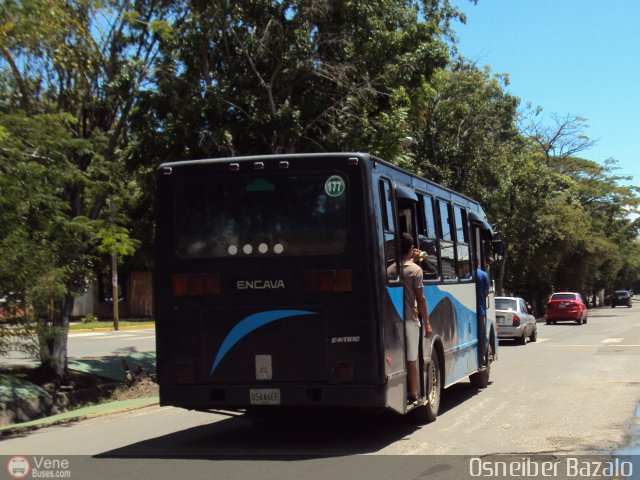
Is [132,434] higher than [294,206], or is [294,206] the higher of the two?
[294,206]

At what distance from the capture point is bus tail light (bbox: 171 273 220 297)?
8.87 metres

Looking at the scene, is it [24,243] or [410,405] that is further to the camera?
[24,243]

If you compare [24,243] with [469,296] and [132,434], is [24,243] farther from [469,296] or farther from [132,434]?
[469,296]

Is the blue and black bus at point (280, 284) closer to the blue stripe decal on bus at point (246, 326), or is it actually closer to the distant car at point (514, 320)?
the blue stripe decal on bus at point (246, 326)

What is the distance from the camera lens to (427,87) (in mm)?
21141

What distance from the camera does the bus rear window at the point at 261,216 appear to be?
8672 millimetres

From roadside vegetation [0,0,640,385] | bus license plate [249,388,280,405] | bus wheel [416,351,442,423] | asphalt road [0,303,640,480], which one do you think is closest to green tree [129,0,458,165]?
roadside vegetation [0,0,640,385]

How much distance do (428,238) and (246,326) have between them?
3.17m

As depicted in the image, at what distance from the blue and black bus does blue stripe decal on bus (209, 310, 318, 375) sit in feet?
0.04

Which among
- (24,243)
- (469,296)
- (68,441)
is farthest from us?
(469,296)

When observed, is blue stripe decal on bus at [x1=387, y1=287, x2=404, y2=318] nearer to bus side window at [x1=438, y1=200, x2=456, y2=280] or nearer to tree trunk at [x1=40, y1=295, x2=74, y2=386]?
bus side window at [x1=438, y1=200, x2=456, y2=280]

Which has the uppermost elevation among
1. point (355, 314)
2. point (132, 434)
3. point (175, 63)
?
point (175, 63)

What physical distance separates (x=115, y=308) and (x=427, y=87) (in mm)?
19885

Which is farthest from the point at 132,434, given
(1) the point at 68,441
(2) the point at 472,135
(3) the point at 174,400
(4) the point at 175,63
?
(2) the point at 472,135
